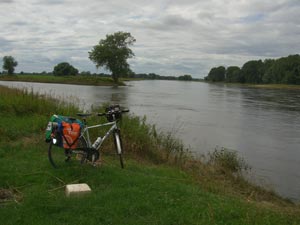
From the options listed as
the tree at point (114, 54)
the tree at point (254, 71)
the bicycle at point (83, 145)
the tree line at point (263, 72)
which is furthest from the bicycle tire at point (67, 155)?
the tree at point (254, 71)

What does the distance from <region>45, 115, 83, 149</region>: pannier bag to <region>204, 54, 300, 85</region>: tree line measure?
103747mm

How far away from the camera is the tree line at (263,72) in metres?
103

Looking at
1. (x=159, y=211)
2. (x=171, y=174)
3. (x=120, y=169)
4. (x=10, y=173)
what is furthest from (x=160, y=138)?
(x=159, y=211)

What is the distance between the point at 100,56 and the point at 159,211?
7606 centimetres

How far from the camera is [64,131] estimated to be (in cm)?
647

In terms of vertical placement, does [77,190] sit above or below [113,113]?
below

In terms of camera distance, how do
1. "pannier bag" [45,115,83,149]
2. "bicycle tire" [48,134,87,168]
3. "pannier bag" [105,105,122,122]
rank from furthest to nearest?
1. "pannier bag" [105,105,122,122]
2. "bicycle tire" [48,134,87,168]
3. "pannier bag" [45,115,83,149]

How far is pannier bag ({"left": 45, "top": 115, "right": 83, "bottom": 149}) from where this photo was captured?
21.2 ft

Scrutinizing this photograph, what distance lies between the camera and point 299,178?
10578 millimetres

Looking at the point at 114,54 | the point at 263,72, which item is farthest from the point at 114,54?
the point at 263,72

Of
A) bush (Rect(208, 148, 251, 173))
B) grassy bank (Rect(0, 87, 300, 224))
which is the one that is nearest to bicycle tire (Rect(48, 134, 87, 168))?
grassy bank (Rect(0, 87, 300, 224))

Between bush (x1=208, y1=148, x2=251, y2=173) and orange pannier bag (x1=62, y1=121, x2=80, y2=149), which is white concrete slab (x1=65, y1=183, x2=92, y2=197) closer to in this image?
orange pannier bag (x1=62, y1=121, x2=80, y2=149)

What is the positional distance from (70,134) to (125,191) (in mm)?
1715

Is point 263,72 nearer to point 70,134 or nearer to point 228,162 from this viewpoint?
point 228,162
